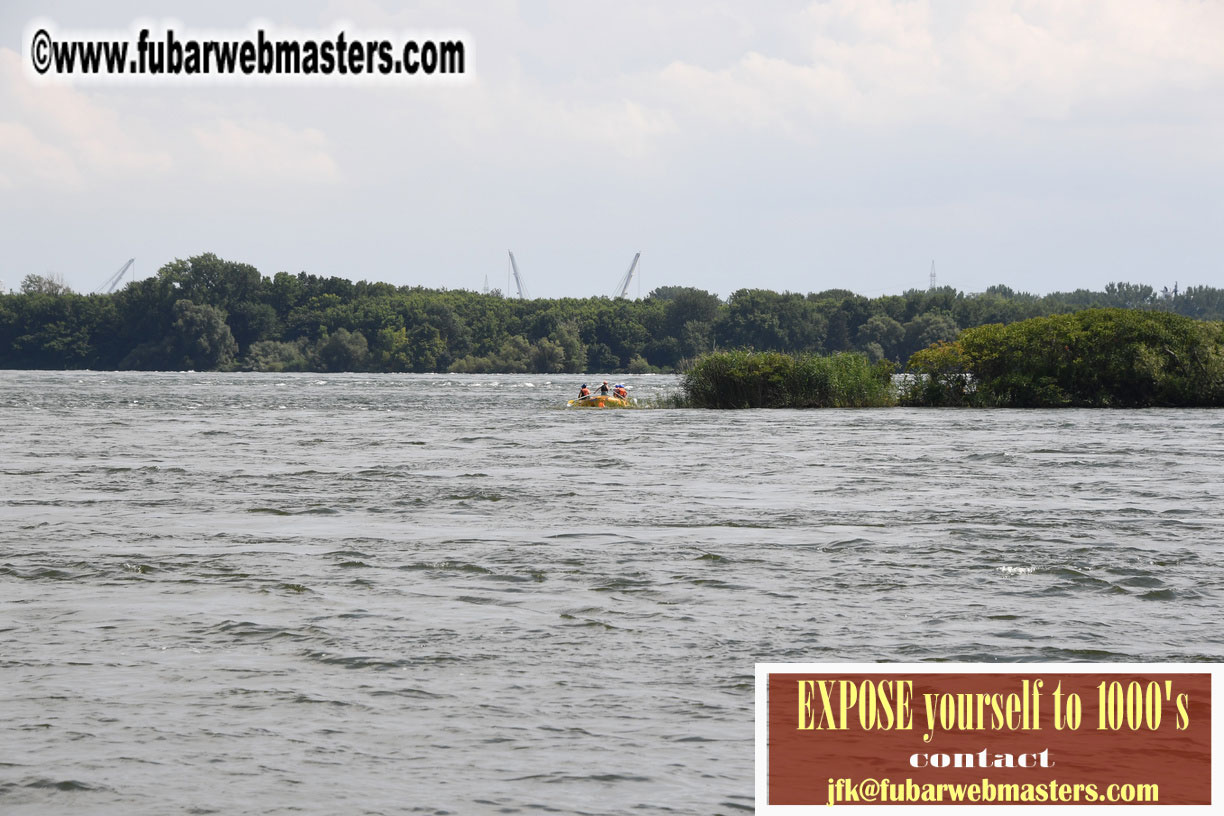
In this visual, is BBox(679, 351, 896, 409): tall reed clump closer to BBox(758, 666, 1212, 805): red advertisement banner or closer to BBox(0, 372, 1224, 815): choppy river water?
BBox(0, 372, 1224, 815): choppy river water

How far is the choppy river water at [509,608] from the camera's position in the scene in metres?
8.16

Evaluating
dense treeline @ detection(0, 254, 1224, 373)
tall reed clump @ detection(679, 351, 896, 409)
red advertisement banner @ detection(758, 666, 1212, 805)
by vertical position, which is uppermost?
dense treeline @ detection(0, 254, 1224, 373)

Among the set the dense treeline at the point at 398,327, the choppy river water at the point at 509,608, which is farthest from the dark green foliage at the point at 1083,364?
the dense treeline at the point at 398,327

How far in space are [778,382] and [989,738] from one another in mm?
47726

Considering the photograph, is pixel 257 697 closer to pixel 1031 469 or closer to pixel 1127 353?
pixel 1031 469

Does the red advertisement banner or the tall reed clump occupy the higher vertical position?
the tall reed clump

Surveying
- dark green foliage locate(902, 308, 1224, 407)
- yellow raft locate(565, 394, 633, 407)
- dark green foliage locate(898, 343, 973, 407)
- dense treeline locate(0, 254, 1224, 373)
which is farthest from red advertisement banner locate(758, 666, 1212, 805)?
dense treeline locate(0, 254, 1224, 373)

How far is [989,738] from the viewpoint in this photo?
863 centimetres

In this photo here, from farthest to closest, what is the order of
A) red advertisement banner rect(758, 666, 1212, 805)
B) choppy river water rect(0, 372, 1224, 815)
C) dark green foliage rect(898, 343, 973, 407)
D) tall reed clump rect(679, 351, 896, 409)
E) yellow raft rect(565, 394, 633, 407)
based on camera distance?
yellow raft rect(565, 394, 633, 407) → dark green foliage rect(898, 343, 973, 407) → tall reed clump rect(679, 351, 896, 409) → choppy river water rect(0, 372, 1224, 815) → red advertisement banner rect(758, 666, 1212, 805)

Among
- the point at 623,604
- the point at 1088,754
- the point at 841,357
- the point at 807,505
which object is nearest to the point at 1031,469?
the point at 807,505

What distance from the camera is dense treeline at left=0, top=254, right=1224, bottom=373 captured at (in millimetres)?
170625

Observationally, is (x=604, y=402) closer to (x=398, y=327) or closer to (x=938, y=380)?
(x=938, y=380)

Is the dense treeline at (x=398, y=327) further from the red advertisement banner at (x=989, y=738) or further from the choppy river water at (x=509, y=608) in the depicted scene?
the red advertisement banner at (x=989, y=738)

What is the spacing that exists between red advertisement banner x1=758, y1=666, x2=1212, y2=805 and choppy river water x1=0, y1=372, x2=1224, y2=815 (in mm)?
398
